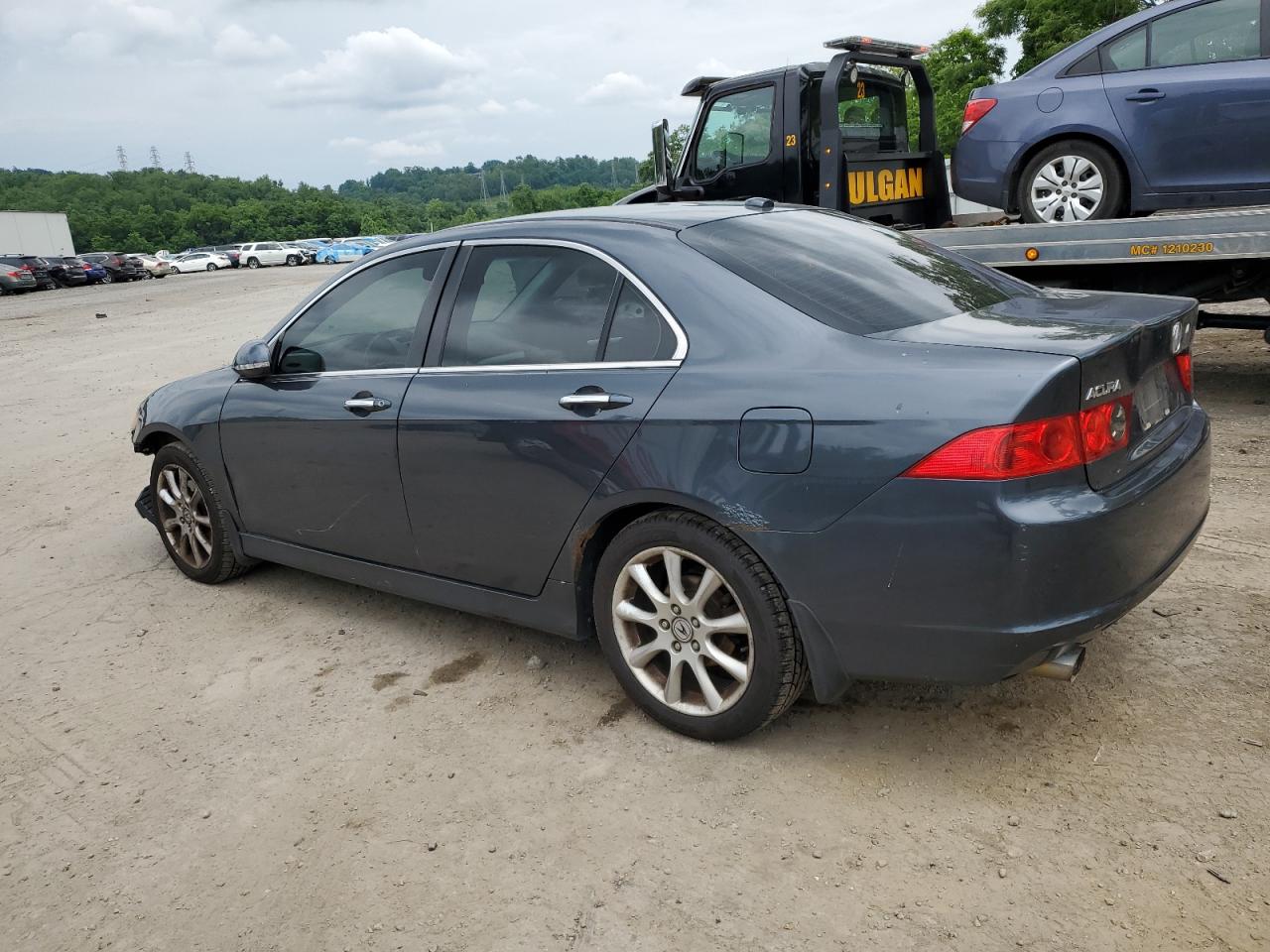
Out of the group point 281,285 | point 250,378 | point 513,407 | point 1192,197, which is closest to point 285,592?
point 250,378

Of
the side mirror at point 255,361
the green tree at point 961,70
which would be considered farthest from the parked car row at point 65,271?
the side mirror at point 255,361

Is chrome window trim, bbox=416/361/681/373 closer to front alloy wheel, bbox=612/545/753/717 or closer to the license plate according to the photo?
front alloy wheel, bbox=612/545/753/717

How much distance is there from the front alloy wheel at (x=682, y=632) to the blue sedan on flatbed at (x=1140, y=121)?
5.33 meters

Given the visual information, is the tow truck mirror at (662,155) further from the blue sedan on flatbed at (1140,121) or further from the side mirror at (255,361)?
the side mirror at (255,361)

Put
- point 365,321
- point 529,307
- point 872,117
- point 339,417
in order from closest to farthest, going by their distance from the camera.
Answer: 1. point 529,307
2. point 339,417
3. point 365,321
4. point 872,117

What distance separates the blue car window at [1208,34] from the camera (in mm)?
6449

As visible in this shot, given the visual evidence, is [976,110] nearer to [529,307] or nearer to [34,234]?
[529,307]

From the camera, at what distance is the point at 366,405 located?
156 inches

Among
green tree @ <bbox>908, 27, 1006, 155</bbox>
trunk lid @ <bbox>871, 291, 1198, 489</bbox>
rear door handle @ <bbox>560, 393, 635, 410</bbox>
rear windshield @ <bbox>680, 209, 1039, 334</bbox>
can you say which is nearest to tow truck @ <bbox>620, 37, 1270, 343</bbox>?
rear windshield @ <bbox>680, 209, 1039, 334</bbox>

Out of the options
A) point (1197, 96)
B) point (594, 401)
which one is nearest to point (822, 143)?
point (1197, 96)

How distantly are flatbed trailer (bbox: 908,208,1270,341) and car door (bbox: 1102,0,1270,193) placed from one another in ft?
1.89

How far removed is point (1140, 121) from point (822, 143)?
84.8 inches

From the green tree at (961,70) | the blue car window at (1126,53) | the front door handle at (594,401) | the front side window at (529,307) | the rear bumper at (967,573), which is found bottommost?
the rear bumper at (967,573)

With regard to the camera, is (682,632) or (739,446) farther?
(682,632)
